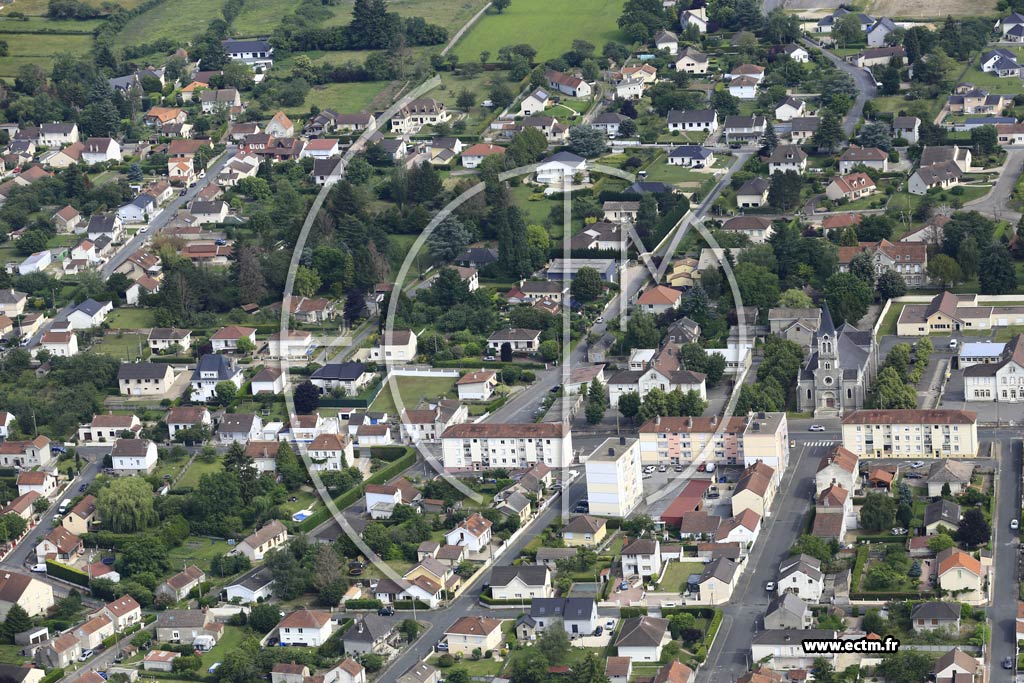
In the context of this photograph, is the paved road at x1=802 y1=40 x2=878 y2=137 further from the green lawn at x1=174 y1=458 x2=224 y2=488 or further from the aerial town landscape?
the green lawn at x1=174 y1=458 x2=224 y2=488

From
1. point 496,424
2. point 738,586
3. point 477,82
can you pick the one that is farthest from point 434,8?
point 738,586

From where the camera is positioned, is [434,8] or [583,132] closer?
[583,132]

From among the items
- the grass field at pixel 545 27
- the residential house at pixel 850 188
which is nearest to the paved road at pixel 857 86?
the residential house at pixel 850 188

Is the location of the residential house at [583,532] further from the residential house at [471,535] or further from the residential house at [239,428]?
the residential house at [239,428]

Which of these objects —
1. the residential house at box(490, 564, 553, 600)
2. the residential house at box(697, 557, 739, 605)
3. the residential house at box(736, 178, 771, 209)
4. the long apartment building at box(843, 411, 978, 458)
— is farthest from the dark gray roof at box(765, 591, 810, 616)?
the residential house at box(736, 178, 771, 209)

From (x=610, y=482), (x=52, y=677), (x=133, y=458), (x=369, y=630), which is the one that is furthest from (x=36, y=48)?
(x=369, y=630)

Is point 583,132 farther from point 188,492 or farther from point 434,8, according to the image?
point 188,492
